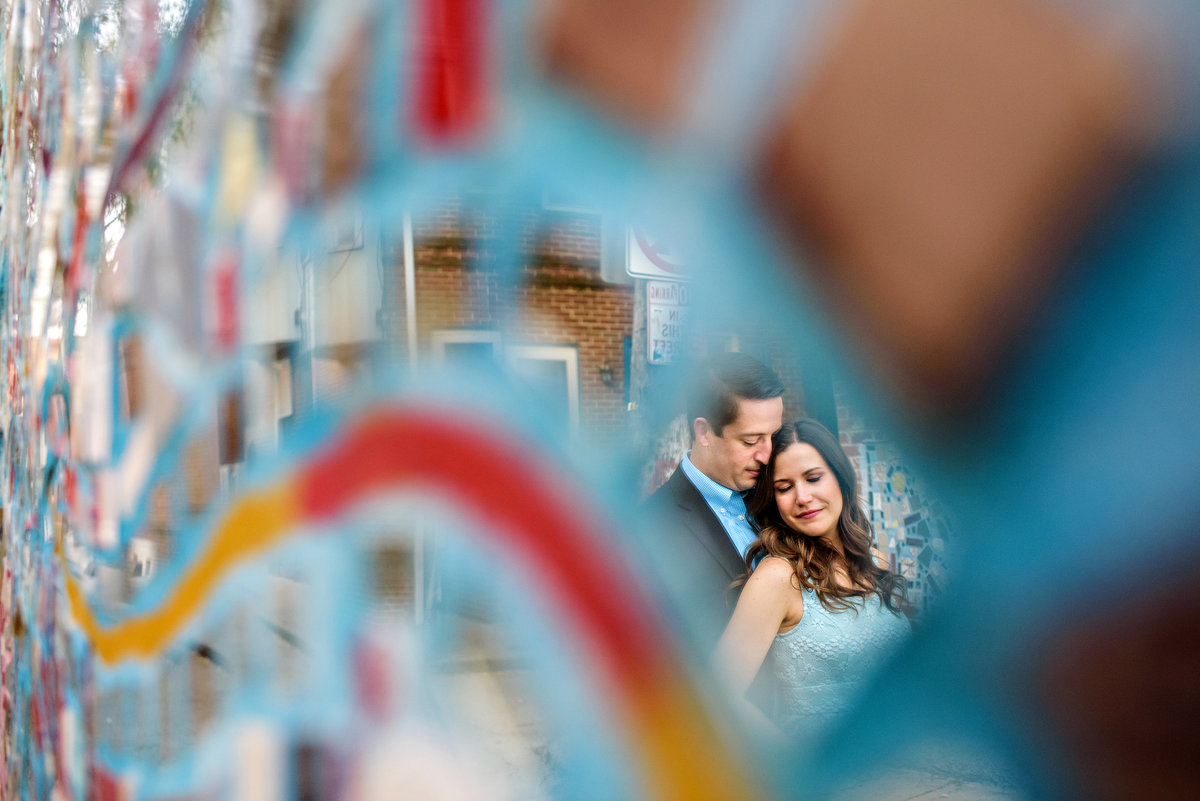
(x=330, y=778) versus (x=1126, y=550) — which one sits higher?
(x=1126, y=550)

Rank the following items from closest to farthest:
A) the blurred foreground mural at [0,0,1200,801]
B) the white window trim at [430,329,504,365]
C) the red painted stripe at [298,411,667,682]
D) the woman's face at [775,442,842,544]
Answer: the blurred foreground mural at [0,0,1200,801]
the woman's face at [775,442,842,544]
the red painted stripe at [298,411,667,682]
the white window trim at [430,329,504,365]

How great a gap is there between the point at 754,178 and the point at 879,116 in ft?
0.28

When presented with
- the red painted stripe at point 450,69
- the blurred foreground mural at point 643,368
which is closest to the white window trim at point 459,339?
the blurred foreground mural at point 643,368

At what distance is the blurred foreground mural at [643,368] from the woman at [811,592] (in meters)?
0.01

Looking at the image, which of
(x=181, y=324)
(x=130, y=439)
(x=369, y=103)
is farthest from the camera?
(x=130, y=439)

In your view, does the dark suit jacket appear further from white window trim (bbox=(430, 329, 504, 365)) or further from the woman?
white window trim (bbox=(430, 329, 504, 365))

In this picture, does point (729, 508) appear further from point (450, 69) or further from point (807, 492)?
point (450, 69)

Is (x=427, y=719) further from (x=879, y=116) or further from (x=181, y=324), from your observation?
(x=181, y=324)

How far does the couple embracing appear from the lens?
0.50 metres

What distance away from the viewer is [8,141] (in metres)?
3.31

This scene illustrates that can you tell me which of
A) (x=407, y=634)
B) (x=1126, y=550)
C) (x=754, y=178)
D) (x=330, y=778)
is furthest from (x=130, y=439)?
(x=1126, y=550)

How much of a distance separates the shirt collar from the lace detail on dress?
71 millimetres

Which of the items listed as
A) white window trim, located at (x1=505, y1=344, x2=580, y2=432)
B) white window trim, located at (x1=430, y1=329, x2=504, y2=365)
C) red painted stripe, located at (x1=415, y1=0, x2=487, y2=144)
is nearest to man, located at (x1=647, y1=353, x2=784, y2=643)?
white window trim, located at (x1=505, y1=344, x2=580, y2=432)

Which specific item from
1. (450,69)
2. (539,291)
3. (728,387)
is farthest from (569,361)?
(450,69)
